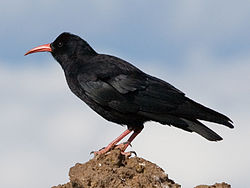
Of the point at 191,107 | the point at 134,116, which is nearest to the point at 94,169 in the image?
the point at 134,116

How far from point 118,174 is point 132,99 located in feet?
8.59

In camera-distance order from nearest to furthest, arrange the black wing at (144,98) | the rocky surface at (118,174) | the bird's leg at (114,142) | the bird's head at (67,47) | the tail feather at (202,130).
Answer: the rocky surface at (118,174)
the bird's leg at (114,142)
the tail feather at (202,130)
the black wing at (144,98)
the bird's head at (67,47)

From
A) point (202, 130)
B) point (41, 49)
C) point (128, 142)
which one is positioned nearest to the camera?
point (202, 130)

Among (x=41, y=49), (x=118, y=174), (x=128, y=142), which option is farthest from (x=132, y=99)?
(x=41, y=49)

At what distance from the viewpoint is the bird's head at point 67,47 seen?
1000 cm

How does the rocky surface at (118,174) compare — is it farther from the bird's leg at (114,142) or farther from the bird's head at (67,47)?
the bird's head at (67,47)

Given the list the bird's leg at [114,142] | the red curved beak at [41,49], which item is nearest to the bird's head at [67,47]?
the red curved beak at [41,49]

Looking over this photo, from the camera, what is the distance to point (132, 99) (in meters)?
9.01

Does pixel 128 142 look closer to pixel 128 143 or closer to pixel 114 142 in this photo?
pixel 128 143

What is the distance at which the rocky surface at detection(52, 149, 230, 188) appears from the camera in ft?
21.4

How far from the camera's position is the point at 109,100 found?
8.93m

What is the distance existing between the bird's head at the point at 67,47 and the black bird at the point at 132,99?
0.64 meters

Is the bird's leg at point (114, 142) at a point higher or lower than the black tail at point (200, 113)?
lower

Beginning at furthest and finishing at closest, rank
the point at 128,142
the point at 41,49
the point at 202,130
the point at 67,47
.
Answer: the point at 41,49, the point at 67,47, the point at 128,142, the point at 202,130
